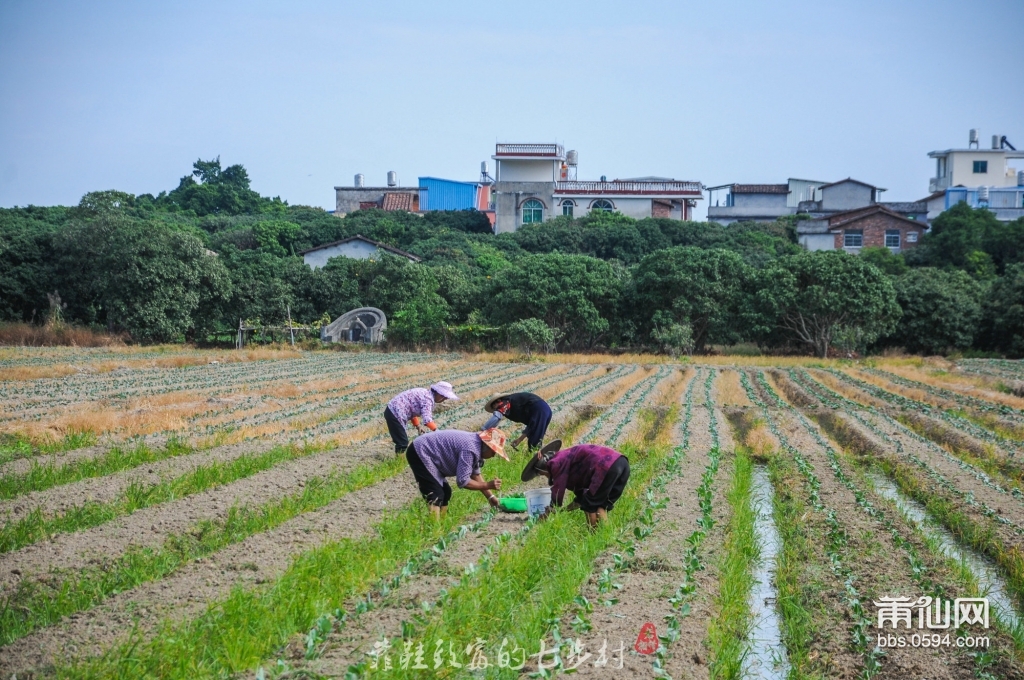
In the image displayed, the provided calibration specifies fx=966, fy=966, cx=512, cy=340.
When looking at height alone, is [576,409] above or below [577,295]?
below

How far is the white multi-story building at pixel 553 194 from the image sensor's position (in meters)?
68.1

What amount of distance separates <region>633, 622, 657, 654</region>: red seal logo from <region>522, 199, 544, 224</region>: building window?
206 ft

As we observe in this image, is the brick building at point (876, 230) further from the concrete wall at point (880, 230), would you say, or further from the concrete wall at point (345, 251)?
the concrete wall at point (345, 251)

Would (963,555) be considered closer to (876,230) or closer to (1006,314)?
(1006,314)

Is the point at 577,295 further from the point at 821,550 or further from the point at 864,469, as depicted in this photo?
the point at 821,550

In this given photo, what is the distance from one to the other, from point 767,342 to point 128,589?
1593 inches

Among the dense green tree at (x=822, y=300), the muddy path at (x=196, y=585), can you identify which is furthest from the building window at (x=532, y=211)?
the muddy path at (x=196, y=585)

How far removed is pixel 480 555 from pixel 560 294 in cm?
3487

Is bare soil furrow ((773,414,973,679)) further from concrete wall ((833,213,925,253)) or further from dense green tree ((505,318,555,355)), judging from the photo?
concrete wall ((833,213,925,253))

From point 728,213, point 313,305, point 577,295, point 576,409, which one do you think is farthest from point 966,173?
point 576,409

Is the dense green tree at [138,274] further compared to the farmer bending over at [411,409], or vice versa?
the dense green tree at [138,274]

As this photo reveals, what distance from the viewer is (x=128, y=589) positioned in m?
7.68

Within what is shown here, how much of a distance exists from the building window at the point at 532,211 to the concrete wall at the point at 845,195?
20.3 meters

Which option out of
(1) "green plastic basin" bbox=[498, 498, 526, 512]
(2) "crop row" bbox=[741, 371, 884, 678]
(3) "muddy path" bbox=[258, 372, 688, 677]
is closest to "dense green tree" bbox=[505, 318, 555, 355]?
(2) "crop row" bbox=[741, 371, 884, 678]
